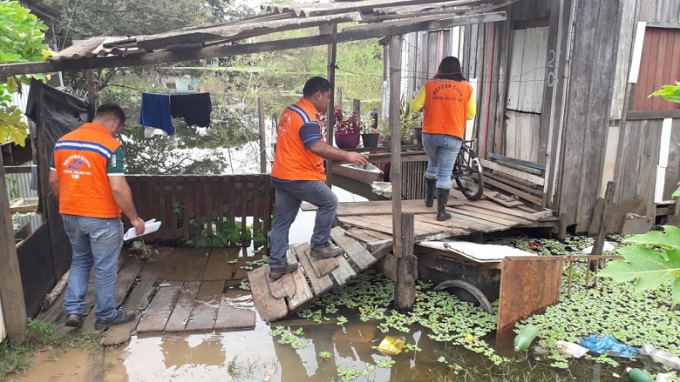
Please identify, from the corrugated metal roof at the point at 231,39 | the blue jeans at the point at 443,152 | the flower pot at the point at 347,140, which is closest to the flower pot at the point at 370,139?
the flower pot at the point at 347,140

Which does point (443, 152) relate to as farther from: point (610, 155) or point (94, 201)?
point (94, 201)

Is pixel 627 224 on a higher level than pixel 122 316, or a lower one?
higher

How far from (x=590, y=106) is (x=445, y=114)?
6.52ft

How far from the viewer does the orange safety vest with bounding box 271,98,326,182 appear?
15.7 feet

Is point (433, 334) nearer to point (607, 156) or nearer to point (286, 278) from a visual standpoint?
point (286, 278)

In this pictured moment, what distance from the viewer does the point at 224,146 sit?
16000mm

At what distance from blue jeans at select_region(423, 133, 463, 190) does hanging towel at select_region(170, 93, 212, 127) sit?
15.2ft

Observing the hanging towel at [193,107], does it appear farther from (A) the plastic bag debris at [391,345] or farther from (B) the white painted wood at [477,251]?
(A) the plastic bag debris at [391,345]

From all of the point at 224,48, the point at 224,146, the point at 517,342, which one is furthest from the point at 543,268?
the point at 224,146

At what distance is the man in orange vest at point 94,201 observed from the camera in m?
4.23

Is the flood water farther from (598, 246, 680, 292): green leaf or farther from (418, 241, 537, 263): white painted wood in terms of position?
(598, 246, 680, 292): green leaf

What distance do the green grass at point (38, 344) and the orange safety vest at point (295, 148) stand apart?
231 cm

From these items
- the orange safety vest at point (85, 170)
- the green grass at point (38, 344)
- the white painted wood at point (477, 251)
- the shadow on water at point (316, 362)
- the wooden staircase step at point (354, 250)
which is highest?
the orange safety vest at point (85, 170)

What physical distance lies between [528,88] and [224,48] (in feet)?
15.5
